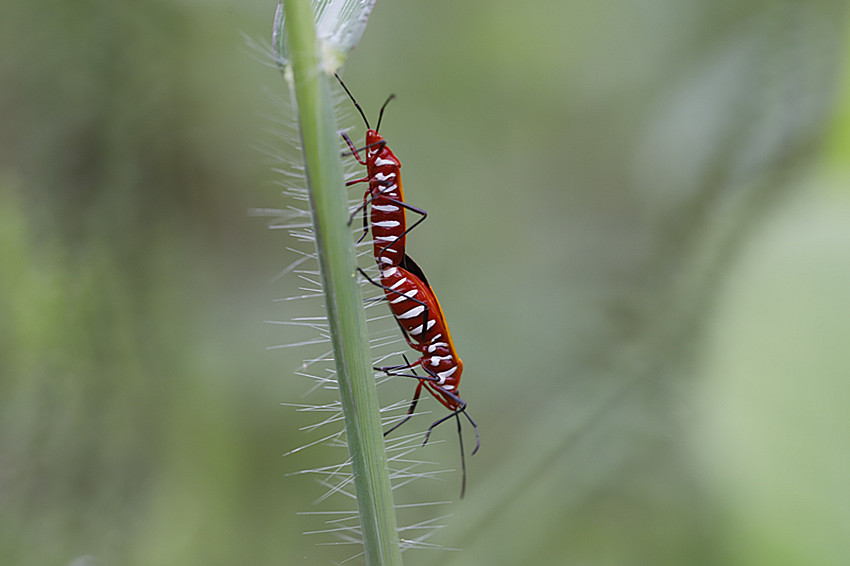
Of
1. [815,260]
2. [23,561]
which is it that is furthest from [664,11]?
[23,561]

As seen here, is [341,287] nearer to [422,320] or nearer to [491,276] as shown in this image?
[422,320]

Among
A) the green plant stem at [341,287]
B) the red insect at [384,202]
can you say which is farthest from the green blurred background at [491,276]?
the green plant stem at [341,287]

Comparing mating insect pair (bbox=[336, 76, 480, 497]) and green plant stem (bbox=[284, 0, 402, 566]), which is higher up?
mating insect pair (bbox=[336, 76, 480, 497])

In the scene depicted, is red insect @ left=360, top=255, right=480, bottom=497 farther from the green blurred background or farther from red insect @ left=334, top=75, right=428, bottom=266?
the green blurred background

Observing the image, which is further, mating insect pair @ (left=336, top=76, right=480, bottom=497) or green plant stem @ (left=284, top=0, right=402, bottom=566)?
mating insect pair @ (left=336, top=76, right=480, bottom=497)

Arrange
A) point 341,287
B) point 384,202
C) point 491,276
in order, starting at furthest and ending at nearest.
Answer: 1. point 491,276
2. point 384,202
3. point 341,287

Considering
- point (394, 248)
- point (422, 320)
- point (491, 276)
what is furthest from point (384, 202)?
point (491, 276)

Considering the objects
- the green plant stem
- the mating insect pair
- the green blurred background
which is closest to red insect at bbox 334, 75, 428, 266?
the mating insect pair
